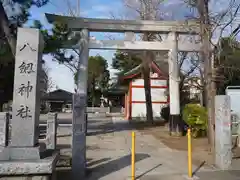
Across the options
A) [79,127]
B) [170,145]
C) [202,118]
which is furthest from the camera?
[202,118]

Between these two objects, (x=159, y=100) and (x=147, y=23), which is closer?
(x=147, y=23)

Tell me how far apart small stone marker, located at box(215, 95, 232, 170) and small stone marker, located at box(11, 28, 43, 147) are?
5.11 metres

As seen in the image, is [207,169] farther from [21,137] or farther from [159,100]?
[159,100]

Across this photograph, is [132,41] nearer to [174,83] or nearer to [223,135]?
[174,83]

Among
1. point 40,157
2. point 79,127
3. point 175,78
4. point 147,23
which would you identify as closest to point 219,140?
point 79,127

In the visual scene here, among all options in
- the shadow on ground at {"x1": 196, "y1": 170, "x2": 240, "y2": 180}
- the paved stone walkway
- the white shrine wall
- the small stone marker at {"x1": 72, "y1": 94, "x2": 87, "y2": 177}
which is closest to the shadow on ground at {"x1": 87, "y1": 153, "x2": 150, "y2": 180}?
the paved stone walkway

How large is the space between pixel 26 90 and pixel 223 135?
549 cm

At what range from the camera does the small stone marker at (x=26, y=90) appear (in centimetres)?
609

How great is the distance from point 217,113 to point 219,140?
77 cm

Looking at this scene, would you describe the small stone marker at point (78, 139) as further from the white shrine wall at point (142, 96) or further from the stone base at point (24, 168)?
the white shrine wall at point (142, 96)

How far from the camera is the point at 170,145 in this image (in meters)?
13.2

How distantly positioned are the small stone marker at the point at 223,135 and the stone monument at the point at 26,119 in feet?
15.4

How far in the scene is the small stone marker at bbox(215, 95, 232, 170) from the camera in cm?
848

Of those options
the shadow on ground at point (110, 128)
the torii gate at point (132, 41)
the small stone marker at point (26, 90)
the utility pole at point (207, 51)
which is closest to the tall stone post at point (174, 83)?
the torii gate at point (132, 41)
